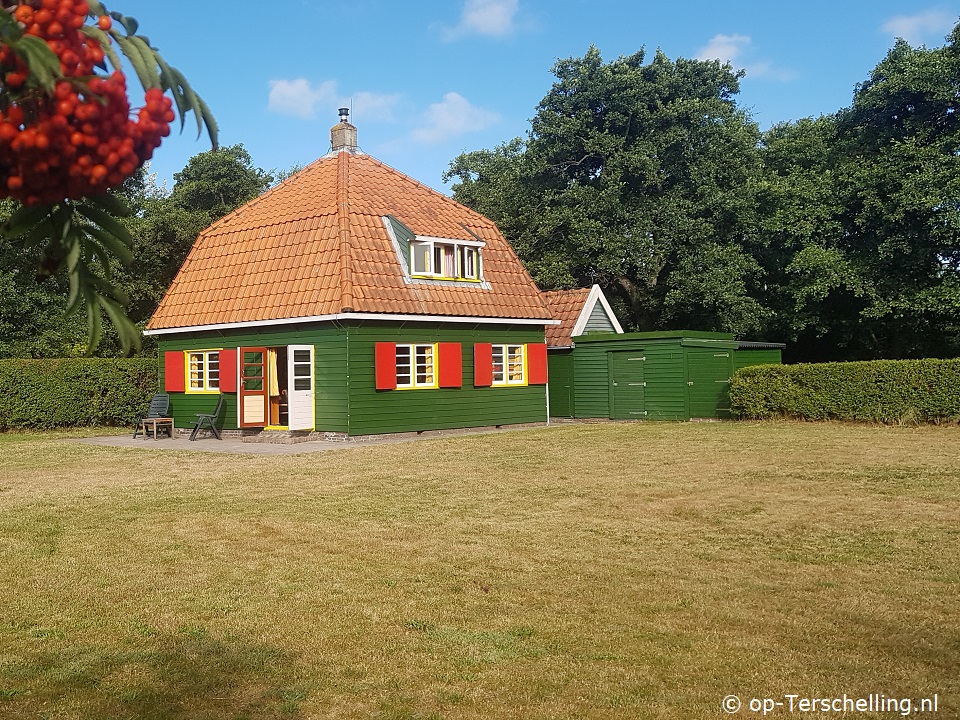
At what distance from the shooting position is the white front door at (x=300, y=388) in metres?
20.6

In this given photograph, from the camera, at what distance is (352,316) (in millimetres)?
19219

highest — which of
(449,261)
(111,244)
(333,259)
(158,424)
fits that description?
(449,261)

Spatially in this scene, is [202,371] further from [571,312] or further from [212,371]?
[571,312]

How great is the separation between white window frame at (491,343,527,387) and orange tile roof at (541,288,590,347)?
2.13 m

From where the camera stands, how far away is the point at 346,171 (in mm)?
23281

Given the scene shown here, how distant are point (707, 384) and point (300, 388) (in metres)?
Answer: 10.5

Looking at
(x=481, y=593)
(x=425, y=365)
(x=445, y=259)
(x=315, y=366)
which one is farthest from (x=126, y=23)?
(x=445, y=259)

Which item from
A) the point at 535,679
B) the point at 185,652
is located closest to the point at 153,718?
the point at 185,652

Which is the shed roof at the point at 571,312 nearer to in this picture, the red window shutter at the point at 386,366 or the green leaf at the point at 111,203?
the red window shutter at the point at 386,366

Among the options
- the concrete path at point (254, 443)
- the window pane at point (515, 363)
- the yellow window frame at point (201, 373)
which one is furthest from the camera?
the window pane at point (515, 363)

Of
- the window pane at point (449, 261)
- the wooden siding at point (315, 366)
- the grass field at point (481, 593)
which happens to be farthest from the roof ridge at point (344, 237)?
the grass field at point (481, 593)

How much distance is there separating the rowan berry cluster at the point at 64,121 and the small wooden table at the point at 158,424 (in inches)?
838

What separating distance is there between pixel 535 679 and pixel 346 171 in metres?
19.7

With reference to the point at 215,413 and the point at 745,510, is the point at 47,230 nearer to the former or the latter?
the point at 745,510
